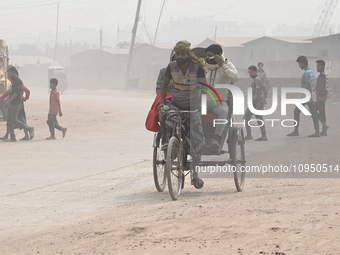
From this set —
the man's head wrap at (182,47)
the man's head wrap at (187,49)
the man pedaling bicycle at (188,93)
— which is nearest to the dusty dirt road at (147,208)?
the man pedaling bicycle at (188,93)

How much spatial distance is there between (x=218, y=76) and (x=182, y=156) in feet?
4.07

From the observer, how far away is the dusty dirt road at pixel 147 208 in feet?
15.1

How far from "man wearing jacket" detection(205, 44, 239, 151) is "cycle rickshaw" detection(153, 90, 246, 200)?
0.11 m

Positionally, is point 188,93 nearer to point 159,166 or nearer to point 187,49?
point 187,49

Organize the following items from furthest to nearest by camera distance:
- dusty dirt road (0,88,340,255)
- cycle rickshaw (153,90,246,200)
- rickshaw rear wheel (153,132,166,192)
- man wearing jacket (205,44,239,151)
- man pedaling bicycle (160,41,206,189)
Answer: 1. man wearing jacket (205,44,239,151)
2. rickshaw rear wheel (153,132,166,192)
3. man pedaling bicycle (160,41,206,189)
4. cycle rickshaw (153,90,246,200)
5. dusty dirt road (0,88,340,255)

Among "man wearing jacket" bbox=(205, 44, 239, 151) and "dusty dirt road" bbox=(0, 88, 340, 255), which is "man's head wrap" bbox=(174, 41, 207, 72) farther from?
"dusty dirt road" bbox=(0, 88, 340, 255)

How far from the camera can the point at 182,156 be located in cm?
736

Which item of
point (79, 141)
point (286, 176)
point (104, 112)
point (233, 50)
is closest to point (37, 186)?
point (286, 176)

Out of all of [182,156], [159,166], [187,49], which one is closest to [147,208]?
[182,156]

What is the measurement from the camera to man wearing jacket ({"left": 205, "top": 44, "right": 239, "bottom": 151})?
7625 mm

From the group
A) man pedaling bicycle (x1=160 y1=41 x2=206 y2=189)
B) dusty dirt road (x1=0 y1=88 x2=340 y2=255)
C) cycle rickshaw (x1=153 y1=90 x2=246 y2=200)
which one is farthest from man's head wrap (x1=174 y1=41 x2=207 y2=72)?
dusty dirt road (x1=0 y1=88 x2=340 y2=255)

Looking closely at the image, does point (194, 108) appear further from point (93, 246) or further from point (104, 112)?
point (104, 112)

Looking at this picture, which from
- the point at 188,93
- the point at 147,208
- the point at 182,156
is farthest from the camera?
the point at 182,156

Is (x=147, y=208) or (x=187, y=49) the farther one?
(x=187, y=49)
